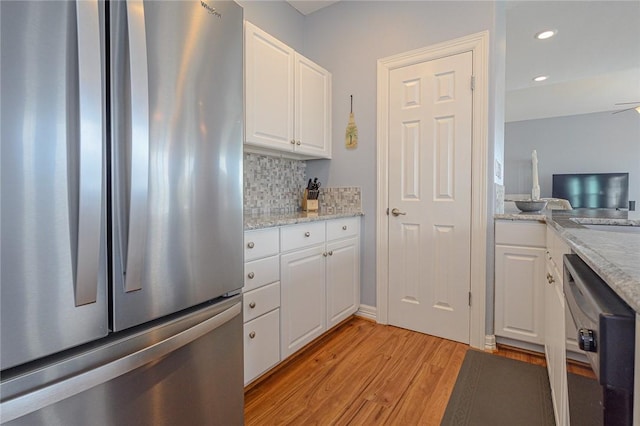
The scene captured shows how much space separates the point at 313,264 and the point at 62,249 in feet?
4.91

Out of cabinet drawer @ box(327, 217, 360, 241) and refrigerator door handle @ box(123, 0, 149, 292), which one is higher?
refrigerator door handle @ box(123, 0, 149, 292)

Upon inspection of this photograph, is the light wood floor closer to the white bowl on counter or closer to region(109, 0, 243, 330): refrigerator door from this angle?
region(109, 0, 243, 330): refrigerator door

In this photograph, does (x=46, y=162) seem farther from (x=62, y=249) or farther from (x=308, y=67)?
(x=308, y=67)

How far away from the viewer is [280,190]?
2.64 metres

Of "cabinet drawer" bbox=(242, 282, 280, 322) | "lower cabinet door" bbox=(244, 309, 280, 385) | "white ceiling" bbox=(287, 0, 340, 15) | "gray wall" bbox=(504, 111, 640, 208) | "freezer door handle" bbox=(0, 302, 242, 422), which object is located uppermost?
"white ceiling" bbox=(287, 0, 340, 15)

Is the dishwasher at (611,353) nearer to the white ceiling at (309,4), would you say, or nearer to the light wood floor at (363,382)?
the light wood floor at (363,382)

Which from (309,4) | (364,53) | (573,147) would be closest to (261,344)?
(364,53)

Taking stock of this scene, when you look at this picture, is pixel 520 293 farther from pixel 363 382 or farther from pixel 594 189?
pixel 594 189

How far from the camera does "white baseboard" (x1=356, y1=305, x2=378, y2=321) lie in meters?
2.61

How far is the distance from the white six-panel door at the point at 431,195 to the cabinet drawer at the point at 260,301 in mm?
1124

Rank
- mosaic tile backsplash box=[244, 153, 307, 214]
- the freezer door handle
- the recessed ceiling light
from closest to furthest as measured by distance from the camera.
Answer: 1. the freezer door handle
2. mosaic tile backsplash box=[244, 153, 307, 214]
3. the recessed ceiling light

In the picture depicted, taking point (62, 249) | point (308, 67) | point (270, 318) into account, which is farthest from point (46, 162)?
point (308, 67)

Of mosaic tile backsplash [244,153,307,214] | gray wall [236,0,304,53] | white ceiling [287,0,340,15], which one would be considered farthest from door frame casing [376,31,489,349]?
mosaic tile backsplash [244,153,307,214]

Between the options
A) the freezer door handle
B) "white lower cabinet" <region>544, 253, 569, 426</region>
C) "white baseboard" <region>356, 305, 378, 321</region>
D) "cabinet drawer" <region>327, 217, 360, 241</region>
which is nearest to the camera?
the freezer door handle
